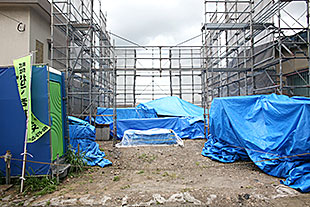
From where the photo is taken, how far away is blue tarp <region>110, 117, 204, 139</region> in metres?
9.93

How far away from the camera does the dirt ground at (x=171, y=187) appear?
3389 millimetres

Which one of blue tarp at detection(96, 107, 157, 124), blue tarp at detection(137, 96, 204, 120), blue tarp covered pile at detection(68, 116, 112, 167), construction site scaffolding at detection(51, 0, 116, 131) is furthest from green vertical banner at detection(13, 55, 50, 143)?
blue tarp at detection(137, 96, 204, 120)

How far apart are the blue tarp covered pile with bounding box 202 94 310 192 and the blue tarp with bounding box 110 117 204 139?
3.19 m

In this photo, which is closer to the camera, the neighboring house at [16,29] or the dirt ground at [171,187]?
the dirt ground at [171,187]

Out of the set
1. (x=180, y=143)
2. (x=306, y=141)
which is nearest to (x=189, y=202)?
(x=306, y=141)

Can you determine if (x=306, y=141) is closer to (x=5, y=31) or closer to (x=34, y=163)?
(x=34, y=163)

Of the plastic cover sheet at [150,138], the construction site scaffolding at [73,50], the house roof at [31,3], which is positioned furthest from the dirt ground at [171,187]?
the house roof at [31,3]

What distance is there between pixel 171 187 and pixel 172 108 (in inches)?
320

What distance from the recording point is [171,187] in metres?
4.02

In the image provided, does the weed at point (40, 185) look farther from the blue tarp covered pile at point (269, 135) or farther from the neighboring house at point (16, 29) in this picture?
the neighboring house at point (16, 29)

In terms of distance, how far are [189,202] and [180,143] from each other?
15.5ft

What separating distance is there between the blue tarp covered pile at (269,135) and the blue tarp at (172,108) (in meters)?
4.89

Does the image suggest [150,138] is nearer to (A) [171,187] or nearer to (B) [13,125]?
(A) [171,187]

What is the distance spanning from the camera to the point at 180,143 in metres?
8.08
